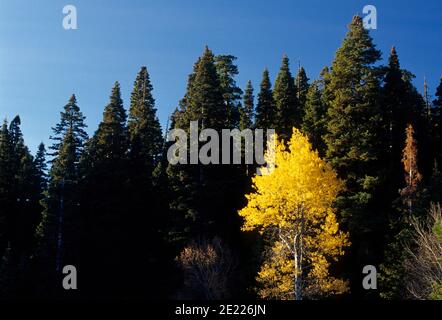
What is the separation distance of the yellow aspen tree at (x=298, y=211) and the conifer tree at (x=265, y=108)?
25432 millimetres

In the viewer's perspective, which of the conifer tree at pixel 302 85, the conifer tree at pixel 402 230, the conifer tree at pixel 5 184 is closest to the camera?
the conifer tree at pixel 402 230

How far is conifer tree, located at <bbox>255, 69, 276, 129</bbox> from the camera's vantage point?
4991 centimetres

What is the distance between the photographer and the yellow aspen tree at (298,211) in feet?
74.9

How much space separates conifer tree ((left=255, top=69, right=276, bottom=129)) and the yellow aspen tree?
2543 cm

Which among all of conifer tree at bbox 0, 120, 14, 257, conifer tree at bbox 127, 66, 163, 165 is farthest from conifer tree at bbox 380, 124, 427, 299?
conifer tree at bbox 0, 120, 14, 257

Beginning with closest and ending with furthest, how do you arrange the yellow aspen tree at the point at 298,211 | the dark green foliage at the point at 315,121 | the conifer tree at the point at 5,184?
the yellow aspen tree at the point at 298,211 → the dark green foliage at the point at 315,121 → the conifer tree at the point at 5,184

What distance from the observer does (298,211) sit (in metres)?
23.4

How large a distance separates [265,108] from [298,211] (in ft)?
94.0

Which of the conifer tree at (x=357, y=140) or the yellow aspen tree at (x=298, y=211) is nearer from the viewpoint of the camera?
the yellow aspen tree at (x=298, y=211)
